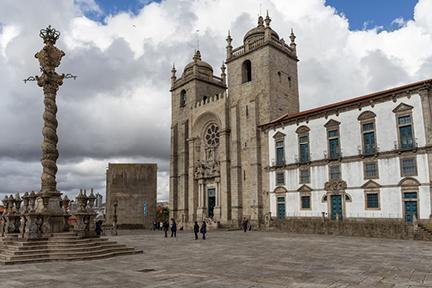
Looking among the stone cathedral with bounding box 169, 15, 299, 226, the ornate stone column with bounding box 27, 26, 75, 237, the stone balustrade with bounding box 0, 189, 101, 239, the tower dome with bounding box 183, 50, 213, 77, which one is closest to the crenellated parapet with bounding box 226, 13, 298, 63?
the stone cathedral with bounding box 169, 15, 299, 226

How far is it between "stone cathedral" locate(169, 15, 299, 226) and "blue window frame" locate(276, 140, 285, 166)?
1.58 meters

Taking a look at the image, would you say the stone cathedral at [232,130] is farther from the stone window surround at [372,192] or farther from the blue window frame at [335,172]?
the stone window surround at [372,192]

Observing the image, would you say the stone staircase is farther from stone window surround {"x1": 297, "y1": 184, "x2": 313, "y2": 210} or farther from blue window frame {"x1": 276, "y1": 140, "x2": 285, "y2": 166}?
blue window frame {"x1": 276, "y1": 140, "x2": 285, "y2": 166}

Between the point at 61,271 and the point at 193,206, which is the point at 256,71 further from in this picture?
the point at 61,271

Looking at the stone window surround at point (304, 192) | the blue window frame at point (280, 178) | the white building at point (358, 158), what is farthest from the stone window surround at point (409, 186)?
the blue window frame at point (280, 178)

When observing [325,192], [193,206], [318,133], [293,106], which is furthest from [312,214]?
[193,206]

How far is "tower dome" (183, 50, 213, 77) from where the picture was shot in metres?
50.2

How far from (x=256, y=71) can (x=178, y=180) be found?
18085 mm

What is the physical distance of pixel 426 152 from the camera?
26.6 metres

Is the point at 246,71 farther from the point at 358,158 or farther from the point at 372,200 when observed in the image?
the point at 372,200

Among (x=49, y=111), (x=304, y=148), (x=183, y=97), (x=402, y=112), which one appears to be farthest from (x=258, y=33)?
(x=49, y=111)

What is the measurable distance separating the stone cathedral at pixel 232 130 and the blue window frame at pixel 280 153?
1583 millimetres

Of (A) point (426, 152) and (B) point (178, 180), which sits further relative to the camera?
(B) point (178, 180)

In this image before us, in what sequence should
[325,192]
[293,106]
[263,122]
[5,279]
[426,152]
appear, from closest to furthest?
1. [5,279]
2. [426,152]
3. [325,192]
4. [263,122]
5. [293,106]
